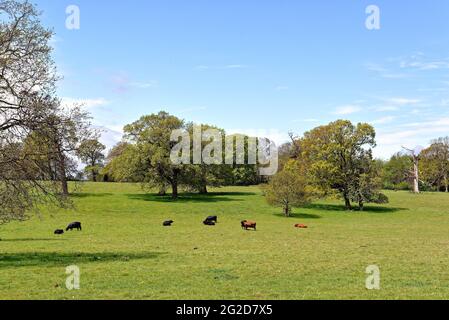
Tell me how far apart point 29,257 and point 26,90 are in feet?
30.0

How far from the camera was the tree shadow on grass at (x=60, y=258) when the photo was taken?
2180cm

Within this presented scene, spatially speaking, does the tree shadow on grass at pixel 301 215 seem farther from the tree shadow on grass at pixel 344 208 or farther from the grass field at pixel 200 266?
the grass field at pixel 200 266

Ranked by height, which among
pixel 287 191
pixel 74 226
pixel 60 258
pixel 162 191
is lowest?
pixel 74 226

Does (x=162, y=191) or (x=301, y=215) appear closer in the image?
(x=301, y=215)

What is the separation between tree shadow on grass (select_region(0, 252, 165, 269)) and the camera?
2180cm

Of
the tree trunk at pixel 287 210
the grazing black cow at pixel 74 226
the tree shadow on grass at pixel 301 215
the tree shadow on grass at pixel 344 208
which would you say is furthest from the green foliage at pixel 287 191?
the grazing black cow at pixel 74 226

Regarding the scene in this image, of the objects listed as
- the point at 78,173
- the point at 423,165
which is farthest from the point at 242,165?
the point at 78,173

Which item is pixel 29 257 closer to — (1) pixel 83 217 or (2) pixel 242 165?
(1) pixel 83 217

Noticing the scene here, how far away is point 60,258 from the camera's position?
23703mm

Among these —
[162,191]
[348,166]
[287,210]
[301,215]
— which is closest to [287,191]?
[287,210]

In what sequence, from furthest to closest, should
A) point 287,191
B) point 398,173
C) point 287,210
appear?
point 398,173 → point 287,210 → point 287,191

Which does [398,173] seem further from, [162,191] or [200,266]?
[200,266]

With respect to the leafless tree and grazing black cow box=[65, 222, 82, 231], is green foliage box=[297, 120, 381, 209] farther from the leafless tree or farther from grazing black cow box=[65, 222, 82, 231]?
the leafless tree

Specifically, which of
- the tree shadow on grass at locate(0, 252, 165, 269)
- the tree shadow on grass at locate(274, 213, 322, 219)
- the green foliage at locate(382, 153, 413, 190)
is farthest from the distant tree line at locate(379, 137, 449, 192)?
the tree shadow on grass at locate(0, 252, 165, 269)
